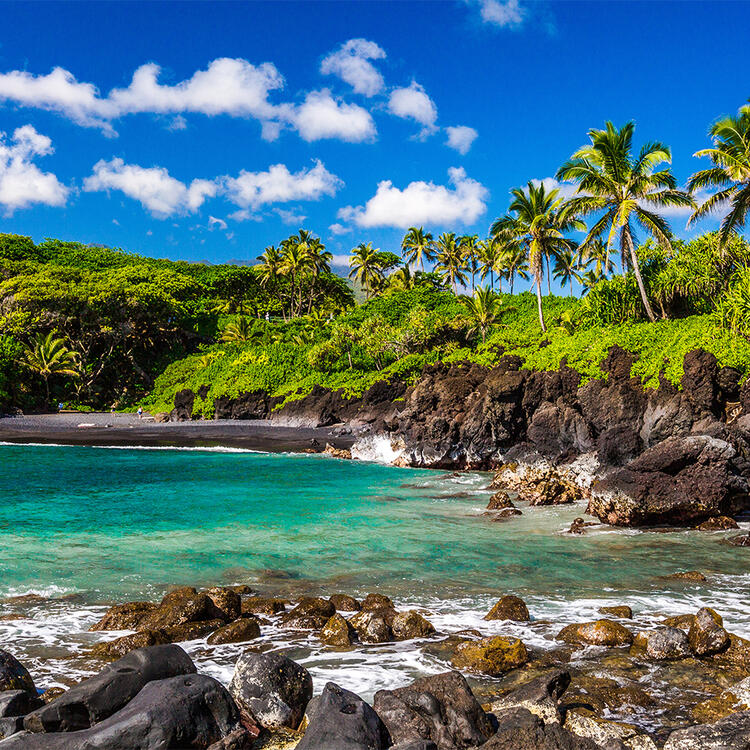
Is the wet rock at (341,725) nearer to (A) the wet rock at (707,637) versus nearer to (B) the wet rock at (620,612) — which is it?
(A) the wet rock at (707,637)

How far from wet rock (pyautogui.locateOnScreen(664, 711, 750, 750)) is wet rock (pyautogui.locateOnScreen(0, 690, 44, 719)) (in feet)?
20.0

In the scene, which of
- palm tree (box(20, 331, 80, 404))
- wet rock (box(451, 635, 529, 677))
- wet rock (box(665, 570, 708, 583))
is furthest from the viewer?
palm tree (box(20, 331, 80, 404))

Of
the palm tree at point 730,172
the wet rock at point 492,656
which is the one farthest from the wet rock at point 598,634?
the palm tree at point 730,172

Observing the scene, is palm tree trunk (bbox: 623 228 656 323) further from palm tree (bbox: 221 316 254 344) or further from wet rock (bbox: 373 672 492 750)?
palm tree (bbox: 221 316 254 344)

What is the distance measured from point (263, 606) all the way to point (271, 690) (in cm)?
365

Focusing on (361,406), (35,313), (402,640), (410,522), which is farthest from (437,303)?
(402,640)

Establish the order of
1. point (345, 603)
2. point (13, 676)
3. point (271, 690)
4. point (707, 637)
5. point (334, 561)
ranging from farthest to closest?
point (334, 561)
point (345, 603)
point (707, 637)
point (13, 676)
point (271, 690)

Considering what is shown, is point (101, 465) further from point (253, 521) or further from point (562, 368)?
point (562, 368)

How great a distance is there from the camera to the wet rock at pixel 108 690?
5.54 metres

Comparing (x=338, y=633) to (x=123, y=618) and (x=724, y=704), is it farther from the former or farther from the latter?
(x=724, y=704)

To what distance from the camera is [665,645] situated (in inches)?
307

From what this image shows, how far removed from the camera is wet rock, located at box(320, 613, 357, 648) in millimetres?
8469

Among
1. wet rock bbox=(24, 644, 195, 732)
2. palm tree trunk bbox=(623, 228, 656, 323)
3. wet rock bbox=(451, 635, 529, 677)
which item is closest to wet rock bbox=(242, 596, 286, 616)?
wet rock bbox=(24, 644, 195, 732)

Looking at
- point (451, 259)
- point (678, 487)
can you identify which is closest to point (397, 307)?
point (451, 259)
